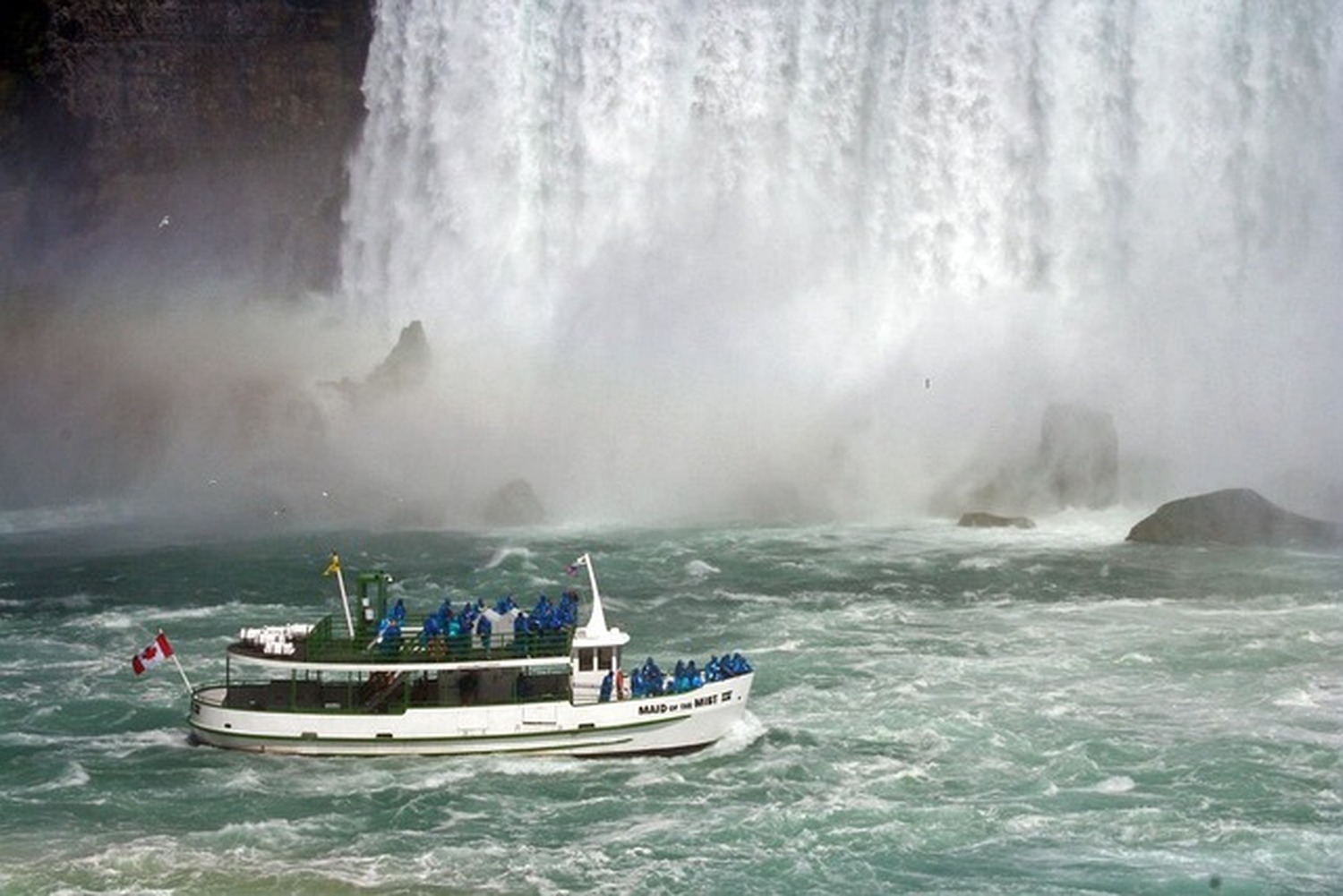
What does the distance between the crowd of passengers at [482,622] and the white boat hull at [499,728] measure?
1.45m

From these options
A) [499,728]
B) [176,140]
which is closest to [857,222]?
[176,140]

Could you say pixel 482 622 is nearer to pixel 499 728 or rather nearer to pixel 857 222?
pixel 499 728

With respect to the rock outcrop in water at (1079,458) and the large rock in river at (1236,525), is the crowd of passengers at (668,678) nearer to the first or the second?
the large rock in river at (1236,525)

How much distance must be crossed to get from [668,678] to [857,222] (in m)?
38.0

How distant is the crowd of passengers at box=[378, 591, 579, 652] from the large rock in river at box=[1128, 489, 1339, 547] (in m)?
25.0

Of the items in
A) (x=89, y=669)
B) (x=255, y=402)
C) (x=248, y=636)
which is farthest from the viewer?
(x=255, y=402)

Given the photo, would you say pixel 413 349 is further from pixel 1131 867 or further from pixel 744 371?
pixel 1131 867

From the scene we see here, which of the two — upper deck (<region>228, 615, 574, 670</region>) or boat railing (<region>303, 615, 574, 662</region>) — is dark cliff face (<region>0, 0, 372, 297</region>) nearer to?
upper deck (<region>228, 615, 574, 670</region>)

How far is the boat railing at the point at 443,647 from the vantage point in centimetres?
3925

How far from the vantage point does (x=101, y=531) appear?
69.4m

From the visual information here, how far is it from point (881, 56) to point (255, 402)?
27876 millimetres

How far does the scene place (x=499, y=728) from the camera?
3872 cm

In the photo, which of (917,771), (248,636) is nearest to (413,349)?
(248,636)

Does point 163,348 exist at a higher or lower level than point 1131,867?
higher
